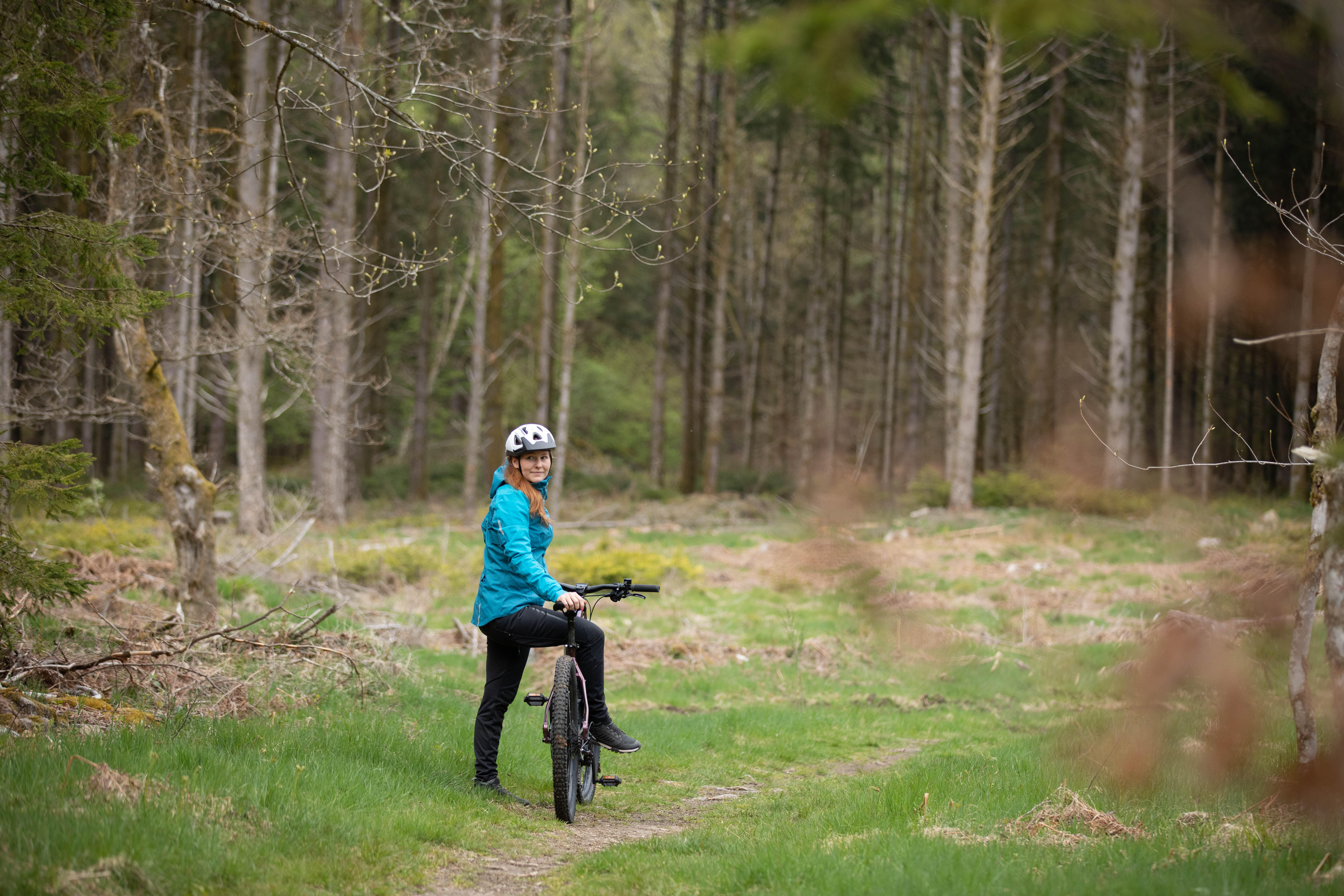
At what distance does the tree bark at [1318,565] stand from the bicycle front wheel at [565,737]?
391 cm

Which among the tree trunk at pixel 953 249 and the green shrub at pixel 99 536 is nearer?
the green shrub at pixel 99 536

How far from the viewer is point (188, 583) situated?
33.0 ft

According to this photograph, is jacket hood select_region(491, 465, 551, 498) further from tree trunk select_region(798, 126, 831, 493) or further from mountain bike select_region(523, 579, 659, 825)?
tree trunk select_region(798, 126, 831, 493)

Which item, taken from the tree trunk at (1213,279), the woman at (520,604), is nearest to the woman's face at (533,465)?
the woman at (520,604)

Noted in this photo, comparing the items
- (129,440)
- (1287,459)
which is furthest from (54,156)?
(1287,459)

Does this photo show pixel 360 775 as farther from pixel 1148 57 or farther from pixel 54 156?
pixel 1148 57

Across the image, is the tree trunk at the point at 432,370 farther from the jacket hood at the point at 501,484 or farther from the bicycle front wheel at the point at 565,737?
the bicycle front wheel at the point at 565,737

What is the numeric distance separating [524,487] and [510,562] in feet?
1.57

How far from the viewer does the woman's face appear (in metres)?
6.22

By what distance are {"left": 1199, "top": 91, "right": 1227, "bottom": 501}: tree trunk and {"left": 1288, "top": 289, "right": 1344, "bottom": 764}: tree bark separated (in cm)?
1822

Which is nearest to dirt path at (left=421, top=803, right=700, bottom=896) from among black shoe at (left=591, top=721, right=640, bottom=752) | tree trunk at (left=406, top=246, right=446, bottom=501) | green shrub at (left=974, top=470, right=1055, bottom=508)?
black shoe at (left=591, top=721, right=640, bottom=752)

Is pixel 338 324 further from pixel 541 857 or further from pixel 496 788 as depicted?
pixel 541 857

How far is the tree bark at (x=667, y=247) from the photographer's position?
3041cm

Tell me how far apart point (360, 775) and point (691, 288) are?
2899 cm
